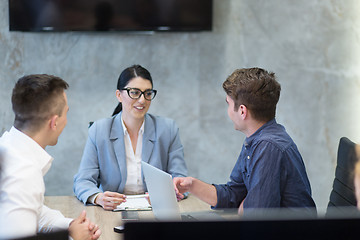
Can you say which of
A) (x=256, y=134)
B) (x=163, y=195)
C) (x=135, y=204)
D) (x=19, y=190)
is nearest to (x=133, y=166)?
(x=135, y=204)

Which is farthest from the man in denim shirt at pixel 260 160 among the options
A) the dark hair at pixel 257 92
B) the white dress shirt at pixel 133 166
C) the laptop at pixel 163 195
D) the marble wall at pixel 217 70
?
the marble wall at pixel 217 70

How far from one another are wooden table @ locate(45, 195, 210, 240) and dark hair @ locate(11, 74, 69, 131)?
0.53 m

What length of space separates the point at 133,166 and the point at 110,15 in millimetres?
1547

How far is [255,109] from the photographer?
6.56 feet

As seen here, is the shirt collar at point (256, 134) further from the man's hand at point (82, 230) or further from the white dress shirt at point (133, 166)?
the white dress shirt at point (133, 166)

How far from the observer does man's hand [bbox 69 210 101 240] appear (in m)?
1.71

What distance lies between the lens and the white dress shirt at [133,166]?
2.66 metres

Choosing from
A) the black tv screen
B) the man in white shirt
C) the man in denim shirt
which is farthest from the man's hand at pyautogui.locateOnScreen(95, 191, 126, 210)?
the black tv screen

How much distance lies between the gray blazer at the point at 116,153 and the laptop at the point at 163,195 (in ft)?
1.64

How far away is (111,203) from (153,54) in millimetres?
1886

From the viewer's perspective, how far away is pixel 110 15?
3.80 meters

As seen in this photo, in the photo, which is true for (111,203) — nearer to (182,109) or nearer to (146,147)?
(146,147)

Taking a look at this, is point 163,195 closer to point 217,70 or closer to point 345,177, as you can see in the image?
point 345,177

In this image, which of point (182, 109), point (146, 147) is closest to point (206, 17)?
point (182, 109)
